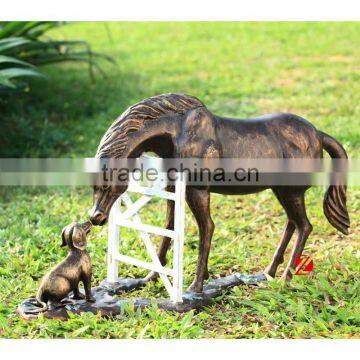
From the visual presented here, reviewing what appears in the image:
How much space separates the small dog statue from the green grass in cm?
16

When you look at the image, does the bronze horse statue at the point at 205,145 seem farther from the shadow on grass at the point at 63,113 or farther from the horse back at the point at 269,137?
the shadow on grass at the point at 63,113

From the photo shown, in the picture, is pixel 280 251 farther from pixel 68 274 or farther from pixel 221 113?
pixel 221 113

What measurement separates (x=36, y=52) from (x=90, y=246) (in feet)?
14.5

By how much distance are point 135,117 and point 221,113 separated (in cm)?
491

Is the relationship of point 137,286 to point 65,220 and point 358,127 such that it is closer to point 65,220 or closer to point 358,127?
point 65,220

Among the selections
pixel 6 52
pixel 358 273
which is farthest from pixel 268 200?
pixel 6 52

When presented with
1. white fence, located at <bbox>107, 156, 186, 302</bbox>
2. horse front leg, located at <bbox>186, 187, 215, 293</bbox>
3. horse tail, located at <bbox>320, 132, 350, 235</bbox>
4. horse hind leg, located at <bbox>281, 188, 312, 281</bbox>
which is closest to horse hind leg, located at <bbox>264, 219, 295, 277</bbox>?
horse hind leg, located at <bbox>281, 188, 312, 281</bbox>

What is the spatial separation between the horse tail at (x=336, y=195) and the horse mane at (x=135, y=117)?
→ 1034 millimetres

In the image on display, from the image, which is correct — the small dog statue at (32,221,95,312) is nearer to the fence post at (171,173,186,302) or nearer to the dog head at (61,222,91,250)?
the dog head at (61,222,91,250)

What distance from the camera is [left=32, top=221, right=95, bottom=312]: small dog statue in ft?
14.6

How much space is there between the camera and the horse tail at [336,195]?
4.98 m
